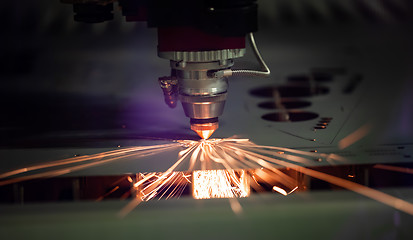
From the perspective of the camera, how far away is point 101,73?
1.75 m

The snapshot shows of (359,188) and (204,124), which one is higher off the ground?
(204,124)

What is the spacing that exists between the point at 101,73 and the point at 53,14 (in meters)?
0.23

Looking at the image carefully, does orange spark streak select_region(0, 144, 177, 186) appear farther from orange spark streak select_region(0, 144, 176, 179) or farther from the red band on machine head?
the red band on machine head

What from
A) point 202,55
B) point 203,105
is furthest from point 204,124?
point 202,55

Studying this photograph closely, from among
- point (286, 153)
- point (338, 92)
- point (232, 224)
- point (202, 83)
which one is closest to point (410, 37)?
point (338, 92)

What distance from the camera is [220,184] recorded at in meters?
1.15

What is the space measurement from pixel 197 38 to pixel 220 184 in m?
0.32

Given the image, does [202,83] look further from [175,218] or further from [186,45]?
[175,218]

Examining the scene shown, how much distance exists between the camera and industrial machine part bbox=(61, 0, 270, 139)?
1.00m

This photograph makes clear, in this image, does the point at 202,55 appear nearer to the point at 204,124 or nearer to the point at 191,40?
the point at 191,40

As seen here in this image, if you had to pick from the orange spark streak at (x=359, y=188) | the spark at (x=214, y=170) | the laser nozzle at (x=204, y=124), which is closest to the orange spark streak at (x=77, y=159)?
the spark at (x=214, y=170)

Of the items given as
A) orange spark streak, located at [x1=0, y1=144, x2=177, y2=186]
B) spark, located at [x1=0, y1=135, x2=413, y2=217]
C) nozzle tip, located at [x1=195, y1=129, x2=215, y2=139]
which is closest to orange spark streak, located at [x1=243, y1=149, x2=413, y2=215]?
spark, located at [x1=0, y1=135, x2=413, y2=217]

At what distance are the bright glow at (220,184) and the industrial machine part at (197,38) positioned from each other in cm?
11

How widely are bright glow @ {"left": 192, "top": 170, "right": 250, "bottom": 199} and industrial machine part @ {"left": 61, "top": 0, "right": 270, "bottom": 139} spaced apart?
11 cm
